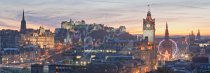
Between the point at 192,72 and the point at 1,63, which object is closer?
the point at 192,72

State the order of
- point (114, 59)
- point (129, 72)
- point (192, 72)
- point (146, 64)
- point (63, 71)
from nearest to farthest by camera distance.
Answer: point (63, 71)
point (192, 72)
point (129, 72)
point (114, 59)
point (146, 64)

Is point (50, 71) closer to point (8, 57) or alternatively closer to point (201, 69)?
point (201, 69)

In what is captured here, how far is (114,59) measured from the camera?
156m

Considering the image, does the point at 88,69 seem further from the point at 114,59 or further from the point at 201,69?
the point at 114,59

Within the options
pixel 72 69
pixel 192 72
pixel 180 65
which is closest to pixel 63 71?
pixel 72 69

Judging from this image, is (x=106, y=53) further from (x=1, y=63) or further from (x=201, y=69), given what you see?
(x=201, y=69)

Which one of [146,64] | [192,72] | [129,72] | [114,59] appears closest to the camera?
[192,72]

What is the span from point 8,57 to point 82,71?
78226mm

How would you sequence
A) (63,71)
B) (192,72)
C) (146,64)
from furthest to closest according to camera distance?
(146,64)
(192,72)
(63,71)

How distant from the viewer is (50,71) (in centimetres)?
11756

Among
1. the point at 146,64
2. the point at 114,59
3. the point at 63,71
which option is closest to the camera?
the point at 63,71

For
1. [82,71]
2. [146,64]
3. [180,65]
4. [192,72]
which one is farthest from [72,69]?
[146,64]

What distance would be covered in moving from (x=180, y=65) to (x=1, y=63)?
6596 centimetres

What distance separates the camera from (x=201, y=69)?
121750mm
